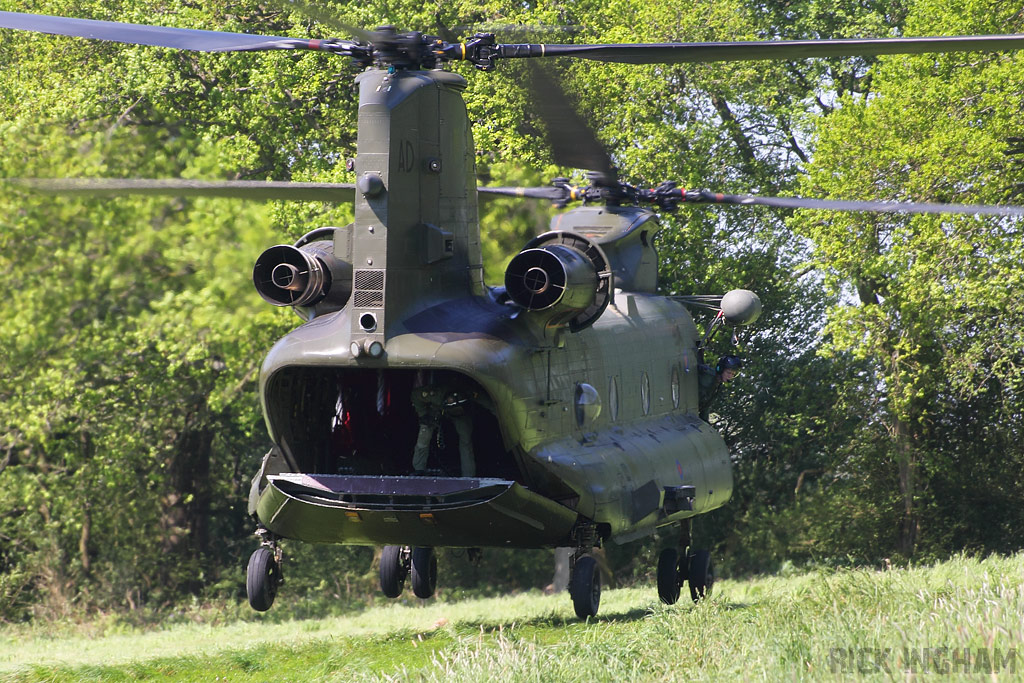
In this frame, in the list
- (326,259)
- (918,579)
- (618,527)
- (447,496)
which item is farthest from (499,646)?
(918,579)

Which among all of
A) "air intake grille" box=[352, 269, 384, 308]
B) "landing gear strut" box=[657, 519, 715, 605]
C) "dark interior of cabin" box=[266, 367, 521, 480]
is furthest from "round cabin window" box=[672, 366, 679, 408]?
"air intake grille" box=[352, 269, 384, 308]

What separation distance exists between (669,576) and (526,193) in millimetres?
4691

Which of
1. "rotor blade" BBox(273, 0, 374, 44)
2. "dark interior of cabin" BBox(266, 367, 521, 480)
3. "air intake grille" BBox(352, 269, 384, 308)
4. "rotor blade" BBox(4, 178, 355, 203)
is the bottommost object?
"dark interior of cabin" BBox(266, 367, 521, 480)

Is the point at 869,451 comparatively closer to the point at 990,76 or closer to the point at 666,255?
the point at 666,255

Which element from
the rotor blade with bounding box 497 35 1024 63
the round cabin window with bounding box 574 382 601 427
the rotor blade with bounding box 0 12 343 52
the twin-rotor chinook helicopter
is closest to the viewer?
the rotor blade with bounding box 497 35 1024 63

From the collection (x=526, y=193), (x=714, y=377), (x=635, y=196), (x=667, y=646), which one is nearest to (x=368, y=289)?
(x=667, y=646)

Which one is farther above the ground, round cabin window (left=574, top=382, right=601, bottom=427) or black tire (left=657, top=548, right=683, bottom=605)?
round cabin window (left=574, top=382, right=601, bottom=427)

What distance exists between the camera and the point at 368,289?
1134cm

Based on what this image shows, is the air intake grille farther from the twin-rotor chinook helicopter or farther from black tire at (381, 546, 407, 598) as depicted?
black tire at (381, 546, 407, 598)

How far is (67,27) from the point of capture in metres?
A: 9.70

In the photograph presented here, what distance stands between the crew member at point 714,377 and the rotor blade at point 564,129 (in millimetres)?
3125

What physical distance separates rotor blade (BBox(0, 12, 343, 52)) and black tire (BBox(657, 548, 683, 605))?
7.26m

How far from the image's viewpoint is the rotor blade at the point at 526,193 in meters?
15.1

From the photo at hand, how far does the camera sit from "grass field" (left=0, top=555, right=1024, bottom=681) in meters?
7.83
